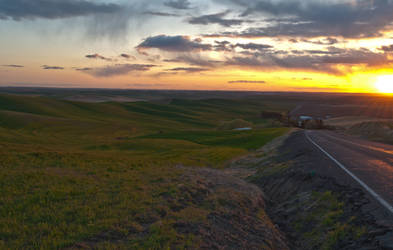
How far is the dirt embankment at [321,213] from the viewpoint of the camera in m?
8.07

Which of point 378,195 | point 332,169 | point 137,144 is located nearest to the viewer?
point 378,195

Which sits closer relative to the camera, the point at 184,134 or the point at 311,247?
the point at 311,247

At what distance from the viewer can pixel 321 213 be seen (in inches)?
418

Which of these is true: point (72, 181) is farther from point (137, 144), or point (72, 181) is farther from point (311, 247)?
point (137, 144)

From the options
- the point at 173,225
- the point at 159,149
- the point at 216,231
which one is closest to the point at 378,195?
the point at 216,231

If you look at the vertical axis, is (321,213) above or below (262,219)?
above

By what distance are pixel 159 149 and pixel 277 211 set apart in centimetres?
3317

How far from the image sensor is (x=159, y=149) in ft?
147

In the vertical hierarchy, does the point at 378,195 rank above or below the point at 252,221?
above

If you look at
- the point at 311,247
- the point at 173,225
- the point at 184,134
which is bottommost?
the point at 184,134

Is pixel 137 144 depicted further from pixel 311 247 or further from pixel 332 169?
pixel 311 247

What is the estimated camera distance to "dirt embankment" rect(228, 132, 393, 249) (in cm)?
807

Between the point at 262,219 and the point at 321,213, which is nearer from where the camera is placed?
the point at 321,213

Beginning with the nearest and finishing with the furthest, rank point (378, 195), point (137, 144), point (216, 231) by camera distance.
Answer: point (216, 231)
point (378, 195)
point (137, 144)
